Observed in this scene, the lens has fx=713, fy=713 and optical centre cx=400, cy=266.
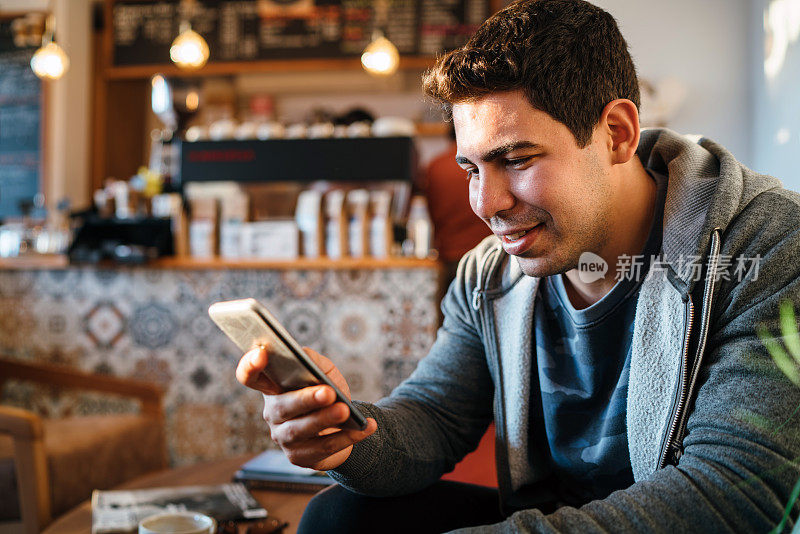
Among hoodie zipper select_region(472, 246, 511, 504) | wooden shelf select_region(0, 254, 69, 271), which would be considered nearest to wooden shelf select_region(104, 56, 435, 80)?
wooden shelf select_region(0, 254, 69, 271)

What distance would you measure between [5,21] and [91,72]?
55 centimetres

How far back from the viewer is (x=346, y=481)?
3.65ft

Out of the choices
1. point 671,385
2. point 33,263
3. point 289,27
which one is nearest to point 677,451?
point 671,385

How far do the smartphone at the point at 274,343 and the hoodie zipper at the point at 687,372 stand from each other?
0.41m

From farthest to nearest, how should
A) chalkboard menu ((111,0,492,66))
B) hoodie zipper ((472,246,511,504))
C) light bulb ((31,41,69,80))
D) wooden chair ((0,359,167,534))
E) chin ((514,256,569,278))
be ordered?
chalkboard menu ((111,0,492,66)) < light bulb ((31,41,69,80)) < wooden chair ((0,359,167,534)) < hoodie zipper ((472,246,511,504)) < chin ((514,256,569,278))

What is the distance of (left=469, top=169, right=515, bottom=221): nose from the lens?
106 centimetres

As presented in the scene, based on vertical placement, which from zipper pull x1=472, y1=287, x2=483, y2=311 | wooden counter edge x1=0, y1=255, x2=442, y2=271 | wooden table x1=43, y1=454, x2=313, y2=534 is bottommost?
wooden table x1=43, y1=454, x2=313, y2=534

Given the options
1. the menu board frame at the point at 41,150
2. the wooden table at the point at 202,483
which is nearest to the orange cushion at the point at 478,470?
the wooden table at the point at 202,483

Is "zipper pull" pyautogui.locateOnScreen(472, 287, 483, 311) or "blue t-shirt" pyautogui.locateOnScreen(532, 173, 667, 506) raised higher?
"zipper pull" pyautogui.locateOnScreen(472, 287, 483, 311)

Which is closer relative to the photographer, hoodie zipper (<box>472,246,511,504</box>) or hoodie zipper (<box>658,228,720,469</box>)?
hoodie zipper (<box>658,228,720,469</box>)

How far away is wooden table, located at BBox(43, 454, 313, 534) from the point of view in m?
1.36

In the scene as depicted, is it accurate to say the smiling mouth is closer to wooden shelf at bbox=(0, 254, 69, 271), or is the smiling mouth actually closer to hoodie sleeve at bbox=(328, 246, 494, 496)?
hoodie sleeve at bbox=(328, 246, 494, 496)

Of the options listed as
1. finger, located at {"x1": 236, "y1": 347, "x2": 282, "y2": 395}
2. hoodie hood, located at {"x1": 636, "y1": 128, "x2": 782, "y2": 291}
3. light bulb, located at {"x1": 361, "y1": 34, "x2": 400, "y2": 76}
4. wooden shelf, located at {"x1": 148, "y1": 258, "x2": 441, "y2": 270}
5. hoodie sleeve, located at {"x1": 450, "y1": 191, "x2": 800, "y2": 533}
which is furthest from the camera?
light bulb, located at {"x1": 361, "y1": 34, "x2": 400, "y2": 76}

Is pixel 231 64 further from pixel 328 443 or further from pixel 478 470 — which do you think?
pixel 328 443
